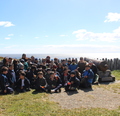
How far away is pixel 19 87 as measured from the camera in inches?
313

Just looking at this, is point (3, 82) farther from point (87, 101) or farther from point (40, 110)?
point (87, 101)

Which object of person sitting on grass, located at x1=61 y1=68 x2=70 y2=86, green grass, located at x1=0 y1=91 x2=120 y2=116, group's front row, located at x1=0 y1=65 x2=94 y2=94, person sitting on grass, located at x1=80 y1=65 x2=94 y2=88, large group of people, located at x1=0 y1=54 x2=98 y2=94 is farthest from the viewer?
person sitting on grass, located at x1=61 y1=68 x2=70 y2=86

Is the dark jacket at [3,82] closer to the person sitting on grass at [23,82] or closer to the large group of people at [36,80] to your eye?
the large group of people at [36,80]

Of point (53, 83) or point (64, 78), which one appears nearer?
point (53, 83)

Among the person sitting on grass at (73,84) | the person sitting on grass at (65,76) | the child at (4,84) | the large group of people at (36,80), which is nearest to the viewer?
the child at (4,84)

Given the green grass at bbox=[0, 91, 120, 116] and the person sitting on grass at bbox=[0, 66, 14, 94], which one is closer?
the green grass at bbox=[0, 91, 120, 116]

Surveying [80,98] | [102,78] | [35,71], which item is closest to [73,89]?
[80,98]

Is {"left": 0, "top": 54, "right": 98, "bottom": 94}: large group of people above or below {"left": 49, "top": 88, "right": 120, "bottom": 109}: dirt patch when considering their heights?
above

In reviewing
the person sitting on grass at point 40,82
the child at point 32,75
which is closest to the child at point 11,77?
the child at point 32,75

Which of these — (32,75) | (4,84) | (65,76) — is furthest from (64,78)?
(4,84)

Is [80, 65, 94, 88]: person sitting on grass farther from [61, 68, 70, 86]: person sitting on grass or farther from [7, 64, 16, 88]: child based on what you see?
[7, 64, 16, 88]: child

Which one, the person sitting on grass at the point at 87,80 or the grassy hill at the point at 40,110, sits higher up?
the person sitting on grass at the point at 87,80

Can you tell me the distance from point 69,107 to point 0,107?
2419 millimetres

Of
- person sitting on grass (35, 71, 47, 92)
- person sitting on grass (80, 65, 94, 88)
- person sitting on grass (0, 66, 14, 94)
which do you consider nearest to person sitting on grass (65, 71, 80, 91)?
person sitting on grass (80, 65, 94, 88)
